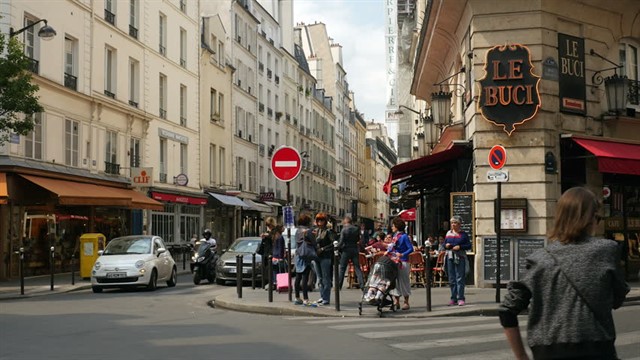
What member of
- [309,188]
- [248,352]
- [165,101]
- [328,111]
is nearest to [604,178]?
[248,352]

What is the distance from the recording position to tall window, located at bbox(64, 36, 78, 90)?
86.5 feet

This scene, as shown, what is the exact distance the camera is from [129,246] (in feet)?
62.6

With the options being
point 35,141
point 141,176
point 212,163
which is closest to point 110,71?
point 141,176

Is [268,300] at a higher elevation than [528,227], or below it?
below

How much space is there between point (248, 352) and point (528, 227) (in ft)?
32.4

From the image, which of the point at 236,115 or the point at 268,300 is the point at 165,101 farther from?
the point at 268,300

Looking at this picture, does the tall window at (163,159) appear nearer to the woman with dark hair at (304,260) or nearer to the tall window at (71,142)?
the tall window at (71,142)

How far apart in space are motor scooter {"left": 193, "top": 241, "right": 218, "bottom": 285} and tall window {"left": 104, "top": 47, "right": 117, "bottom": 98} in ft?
35.1

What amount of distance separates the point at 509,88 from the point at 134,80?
20100 mm

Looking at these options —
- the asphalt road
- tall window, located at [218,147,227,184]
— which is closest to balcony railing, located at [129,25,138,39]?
tall window, located at [218,147,227,184]

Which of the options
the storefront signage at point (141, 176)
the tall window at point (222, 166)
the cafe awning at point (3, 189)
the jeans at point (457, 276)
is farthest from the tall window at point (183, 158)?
the jeans at point (457, 276)

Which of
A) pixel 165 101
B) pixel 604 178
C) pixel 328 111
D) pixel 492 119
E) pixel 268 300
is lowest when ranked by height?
pixel 268 300

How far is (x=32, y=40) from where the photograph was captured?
2417cm

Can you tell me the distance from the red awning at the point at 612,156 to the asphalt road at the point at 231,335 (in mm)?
3685
